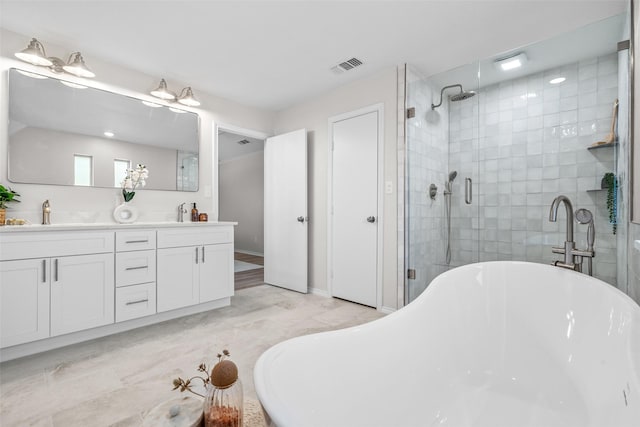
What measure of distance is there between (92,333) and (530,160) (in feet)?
11.7

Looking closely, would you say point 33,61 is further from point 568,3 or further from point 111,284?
point 568,3

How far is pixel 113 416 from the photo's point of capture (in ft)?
4.70

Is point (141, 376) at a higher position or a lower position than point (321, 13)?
lower

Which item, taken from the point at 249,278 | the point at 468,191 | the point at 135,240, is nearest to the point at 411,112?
the point at 468,191

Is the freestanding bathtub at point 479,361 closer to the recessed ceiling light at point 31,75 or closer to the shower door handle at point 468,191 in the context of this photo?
the shower door handle at point 468,191

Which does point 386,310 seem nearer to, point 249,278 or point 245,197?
point 249,278

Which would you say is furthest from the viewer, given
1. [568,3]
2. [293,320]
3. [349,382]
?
[293,320]

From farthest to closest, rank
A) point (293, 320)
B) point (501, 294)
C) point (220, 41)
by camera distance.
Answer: point (293, 320), point (220, 41), point (501, 294)

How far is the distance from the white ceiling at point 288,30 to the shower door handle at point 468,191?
3.78 ft

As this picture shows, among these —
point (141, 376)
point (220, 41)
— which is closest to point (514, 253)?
point (141, 376)

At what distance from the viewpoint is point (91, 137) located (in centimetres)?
268

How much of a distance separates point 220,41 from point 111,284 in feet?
6.96

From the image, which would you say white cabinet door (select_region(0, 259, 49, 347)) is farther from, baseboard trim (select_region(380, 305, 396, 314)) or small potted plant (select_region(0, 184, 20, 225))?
baseboard trim (select_region(380, 305, 396, 314))

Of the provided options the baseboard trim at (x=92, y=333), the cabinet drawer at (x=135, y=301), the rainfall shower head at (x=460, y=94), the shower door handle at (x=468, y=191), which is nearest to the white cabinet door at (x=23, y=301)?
the baseboard trim at (x=92, y=333)
